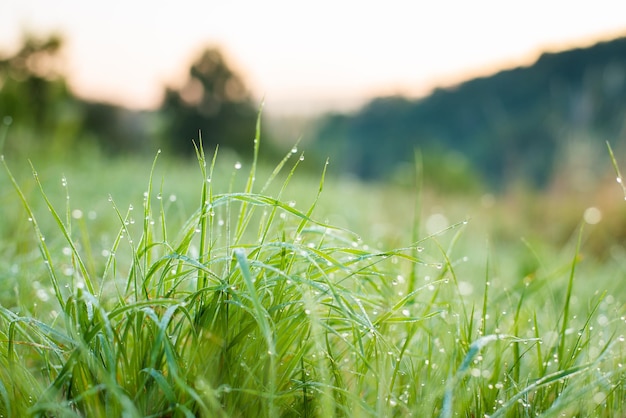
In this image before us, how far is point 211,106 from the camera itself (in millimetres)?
12648

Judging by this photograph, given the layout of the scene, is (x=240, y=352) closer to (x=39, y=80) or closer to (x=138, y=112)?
(x=39, y=80)

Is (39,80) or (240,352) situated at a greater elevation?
(39,80)

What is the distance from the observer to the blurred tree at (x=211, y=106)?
12469mm

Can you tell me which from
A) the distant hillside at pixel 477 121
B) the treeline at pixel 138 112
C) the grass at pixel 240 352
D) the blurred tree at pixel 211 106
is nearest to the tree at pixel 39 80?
the treeline at pixel 138 112

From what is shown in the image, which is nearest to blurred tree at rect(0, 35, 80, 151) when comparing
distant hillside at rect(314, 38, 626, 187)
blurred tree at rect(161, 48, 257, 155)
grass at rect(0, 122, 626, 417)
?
blurred tree at rect(161, 48, 257, 155)

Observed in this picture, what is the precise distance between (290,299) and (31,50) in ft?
26.6

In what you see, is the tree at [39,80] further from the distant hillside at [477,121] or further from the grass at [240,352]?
the distant hillside at [477,121]

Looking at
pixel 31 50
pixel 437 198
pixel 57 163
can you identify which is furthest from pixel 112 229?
pixel 31 50

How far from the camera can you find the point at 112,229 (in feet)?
→ 9.05

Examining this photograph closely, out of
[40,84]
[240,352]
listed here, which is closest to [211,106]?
[40,84]

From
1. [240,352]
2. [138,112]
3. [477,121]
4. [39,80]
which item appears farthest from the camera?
[477,121]

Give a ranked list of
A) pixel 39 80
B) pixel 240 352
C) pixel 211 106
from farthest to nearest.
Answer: pixel 211 106 → pixel 39 80 → pixel 240 352

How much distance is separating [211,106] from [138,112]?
1560mm

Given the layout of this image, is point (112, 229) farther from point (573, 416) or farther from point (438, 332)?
point (573, 416)
